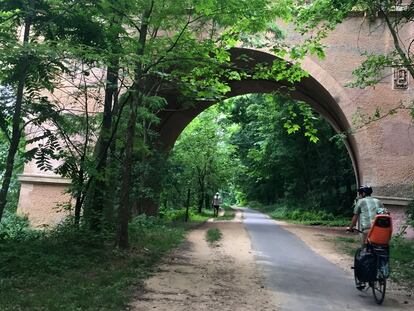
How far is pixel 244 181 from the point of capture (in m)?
58.3

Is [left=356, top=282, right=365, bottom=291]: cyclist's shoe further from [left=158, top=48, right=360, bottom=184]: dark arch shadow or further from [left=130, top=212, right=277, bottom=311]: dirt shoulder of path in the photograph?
[left=158, top=48, right=360, bottom=184]: dark arch shadow

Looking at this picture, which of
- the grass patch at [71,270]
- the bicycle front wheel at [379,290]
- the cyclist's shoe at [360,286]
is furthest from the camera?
the cyclist's shoe at [360,286]

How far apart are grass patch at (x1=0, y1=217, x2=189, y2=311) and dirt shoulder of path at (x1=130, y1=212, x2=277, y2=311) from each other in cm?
32

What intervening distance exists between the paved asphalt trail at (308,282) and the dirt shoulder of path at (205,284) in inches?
12.5

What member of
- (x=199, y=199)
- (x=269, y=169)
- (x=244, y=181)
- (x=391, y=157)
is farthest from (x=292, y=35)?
(x=244, y=181)

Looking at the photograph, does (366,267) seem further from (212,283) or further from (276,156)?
(276,156)

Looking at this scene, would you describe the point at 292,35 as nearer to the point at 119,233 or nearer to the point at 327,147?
the point at 119,233

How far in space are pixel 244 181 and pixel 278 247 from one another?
43902mm

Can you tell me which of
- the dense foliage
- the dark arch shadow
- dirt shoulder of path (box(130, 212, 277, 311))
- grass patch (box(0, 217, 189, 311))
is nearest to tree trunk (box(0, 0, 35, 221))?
grass patch (box(0, 217, 189, 311))

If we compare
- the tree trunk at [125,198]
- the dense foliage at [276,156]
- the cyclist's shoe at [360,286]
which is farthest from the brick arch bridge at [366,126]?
the cyclist's shoe at [360,286]

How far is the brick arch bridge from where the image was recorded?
699 inches

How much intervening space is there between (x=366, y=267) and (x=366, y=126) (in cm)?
1126

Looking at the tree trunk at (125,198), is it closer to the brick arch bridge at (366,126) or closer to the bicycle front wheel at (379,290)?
the bicycle front wheel at (379,290)

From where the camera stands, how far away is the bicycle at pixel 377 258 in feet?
25.4
